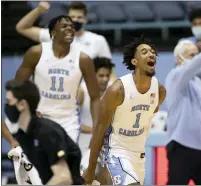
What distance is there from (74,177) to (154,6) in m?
3.15

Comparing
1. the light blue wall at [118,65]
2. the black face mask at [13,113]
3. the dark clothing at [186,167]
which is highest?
the light blue wall at [118,65]

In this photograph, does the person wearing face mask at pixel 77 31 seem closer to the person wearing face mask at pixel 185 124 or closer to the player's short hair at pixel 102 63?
the player's short hair at pixel 102 63

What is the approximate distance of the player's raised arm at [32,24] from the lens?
5.85 m

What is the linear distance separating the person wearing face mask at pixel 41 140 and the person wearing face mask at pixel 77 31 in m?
1.98

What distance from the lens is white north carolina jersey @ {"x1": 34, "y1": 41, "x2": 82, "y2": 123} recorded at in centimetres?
536

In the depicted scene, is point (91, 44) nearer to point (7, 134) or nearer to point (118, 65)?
point (118, 65)

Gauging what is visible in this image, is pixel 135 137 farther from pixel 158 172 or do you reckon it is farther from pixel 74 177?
pixel 158 172

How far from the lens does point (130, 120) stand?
15.0 ft

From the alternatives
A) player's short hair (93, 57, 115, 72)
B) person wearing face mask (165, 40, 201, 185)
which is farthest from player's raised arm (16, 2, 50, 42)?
person wearing face mask (165, 40, 201, 185)

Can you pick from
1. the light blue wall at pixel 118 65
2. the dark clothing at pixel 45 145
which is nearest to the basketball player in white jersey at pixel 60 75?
the light blue wall at pixel 118 65

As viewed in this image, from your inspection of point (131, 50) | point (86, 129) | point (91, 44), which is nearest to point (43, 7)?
point (91, 44)

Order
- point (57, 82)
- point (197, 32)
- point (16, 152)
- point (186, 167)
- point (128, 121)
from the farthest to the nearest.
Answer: point (197, 32), point (57, 82), point (186, 167), point (128, 121), point (16, 152)

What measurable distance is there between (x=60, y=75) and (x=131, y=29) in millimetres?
1524

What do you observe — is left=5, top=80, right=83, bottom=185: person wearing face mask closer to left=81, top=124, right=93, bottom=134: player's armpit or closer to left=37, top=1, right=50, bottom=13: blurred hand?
left=81, top=124, right=93, bottom=134: player's armpit
